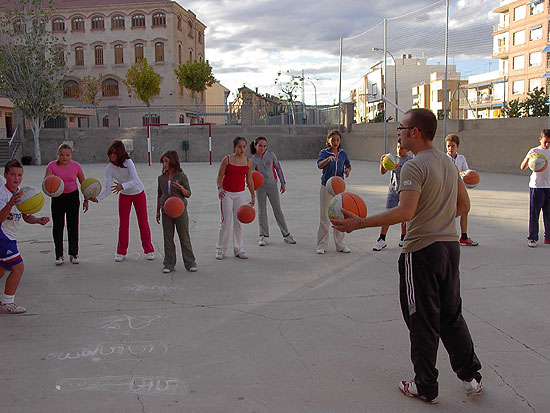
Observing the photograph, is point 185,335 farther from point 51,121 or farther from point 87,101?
point 87,101

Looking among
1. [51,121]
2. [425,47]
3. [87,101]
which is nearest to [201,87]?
[87,101]

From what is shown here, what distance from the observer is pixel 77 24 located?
6494 cm

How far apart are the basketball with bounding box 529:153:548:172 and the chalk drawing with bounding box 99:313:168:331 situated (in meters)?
5.80

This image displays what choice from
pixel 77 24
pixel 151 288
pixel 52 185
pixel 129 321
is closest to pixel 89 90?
pixel 77 24

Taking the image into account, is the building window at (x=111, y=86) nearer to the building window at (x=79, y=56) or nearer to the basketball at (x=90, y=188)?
the building window at (x=79, y=56)

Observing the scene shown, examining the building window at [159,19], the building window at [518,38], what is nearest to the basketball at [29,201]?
the building window at [518,38]

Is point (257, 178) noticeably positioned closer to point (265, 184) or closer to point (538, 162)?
point (265, 184)

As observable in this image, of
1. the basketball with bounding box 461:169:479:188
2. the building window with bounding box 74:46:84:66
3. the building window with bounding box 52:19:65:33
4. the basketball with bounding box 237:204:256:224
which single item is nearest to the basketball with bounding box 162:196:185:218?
the basketball with bounding box 237:204:256:224

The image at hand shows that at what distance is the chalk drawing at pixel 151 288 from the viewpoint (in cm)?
615

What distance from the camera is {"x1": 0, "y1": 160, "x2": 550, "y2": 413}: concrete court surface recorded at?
3586 millimetres

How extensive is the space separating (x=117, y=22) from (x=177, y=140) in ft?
119

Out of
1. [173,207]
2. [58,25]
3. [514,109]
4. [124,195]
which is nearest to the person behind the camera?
[173,207]

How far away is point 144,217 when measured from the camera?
771cm

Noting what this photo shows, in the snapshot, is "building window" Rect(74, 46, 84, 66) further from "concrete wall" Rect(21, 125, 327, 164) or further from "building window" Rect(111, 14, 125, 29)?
"concrete wall" Rect(21, 125, 327, 164)
